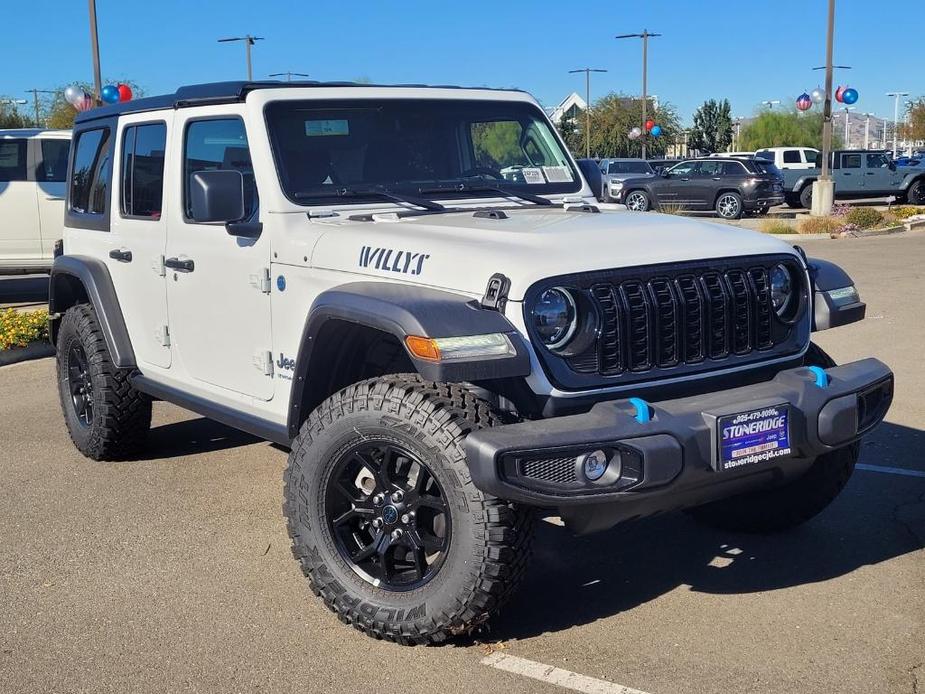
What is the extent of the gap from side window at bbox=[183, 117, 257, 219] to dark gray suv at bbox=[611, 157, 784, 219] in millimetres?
20803

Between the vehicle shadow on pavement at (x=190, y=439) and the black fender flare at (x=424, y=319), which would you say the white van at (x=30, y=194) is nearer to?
the vehicle shadow on pavement at (x=190, y=439)

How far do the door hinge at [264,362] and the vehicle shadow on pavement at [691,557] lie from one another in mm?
1383

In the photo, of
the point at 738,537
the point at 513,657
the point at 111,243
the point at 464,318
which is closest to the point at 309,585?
the point at 513,657

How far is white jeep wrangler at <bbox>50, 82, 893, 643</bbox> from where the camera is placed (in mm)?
3467

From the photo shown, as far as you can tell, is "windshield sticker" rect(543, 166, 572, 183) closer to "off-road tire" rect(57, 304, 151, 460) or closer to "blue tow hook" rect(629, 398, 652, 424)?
"blue tow hook" rect(629, 398, 652, 424)

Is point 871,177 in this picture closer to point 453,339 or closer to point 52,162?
point 52,162

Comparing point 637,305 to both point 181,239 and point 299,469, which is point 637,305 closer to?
point 299,469

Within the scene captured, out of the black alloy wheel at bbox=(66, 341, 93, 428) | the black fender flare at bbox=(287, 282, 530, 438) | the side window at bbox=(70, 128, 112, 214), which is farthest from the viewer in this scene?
the black alloy wheel at bbox=(66, 341, 93, 428)

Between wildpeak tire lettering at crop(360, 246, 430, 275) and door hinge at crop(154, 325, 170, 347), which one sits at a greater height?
wildpeak tire lettering at crop(360, 246, 430, 275)

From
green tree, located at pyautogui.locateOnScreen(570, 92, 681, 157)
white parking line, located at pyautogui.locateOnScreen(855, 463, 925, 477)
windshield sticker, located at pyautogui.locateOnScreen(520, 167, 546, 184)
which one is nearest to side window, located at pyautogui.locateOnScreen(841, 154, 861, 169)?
white parking line, located at pyautogui.locateOnScreen(855, 463, 925, 477)

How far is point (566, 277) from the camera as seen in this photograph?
3.63 m

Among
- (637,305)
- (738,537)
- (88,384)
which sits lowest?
(738,537)

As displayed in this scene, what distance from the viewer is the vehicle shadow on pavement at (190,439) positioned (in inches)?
254

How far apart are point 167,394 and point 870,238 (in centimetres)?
1858
